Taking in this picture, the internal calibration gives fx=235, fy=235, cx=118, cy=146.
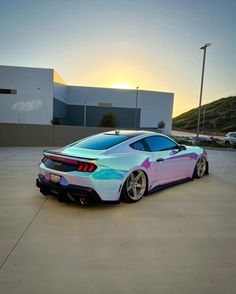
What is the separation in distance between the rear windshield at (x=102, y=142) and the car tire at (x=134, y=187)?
2.38 feet

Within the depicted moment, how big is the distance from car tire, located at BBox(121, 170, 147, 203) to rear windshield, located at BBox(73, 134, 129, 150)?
73cm

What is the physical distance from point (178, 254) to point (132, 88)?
47794mm

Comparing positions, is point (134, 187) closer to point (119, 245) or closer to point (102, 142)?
point (102, 142)

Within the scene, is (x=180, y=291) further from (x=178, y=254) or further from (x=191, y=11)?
(x=191, y=11)

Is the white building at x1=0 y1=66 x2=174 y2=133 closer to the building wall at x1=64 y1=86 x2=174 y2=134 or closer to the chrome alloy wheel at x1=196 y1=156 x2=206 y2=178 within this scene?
the building wall at x1=64 y1=86 x2=174 y2=134

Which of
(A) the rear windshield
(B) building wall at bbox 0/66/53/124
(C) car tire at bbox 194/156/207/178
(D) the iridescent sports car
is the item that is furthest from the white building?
(D) the iridescent sports car

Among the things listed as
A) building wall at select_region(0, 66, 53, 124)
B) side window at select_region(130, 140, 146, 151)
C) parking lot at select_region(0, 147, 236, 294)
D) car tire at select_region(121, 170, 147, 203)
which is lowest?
parking lot at select_region(0, 147, 236, 294)

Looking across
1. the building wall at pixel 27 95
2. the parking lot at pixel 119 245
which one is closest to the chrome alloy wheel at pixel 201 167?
the parking lot at pixel 119 245

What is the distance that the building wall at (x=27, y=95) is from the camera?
35.8 m

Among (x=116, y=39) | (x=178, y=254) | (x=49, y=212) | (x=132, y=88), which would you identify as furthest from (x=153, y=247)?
(x=132, y=88)

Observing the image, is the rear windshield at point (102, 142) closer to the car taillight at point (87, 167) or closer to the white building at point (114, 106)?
the car taillight at point (87, 167)

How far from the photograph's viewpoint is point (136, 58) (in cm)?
1936

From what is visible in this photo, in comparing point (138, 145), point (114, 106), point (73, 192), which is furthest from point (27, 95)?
point (73, 192)

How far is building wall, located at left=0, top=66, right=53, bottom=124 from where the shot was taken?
35844mm
